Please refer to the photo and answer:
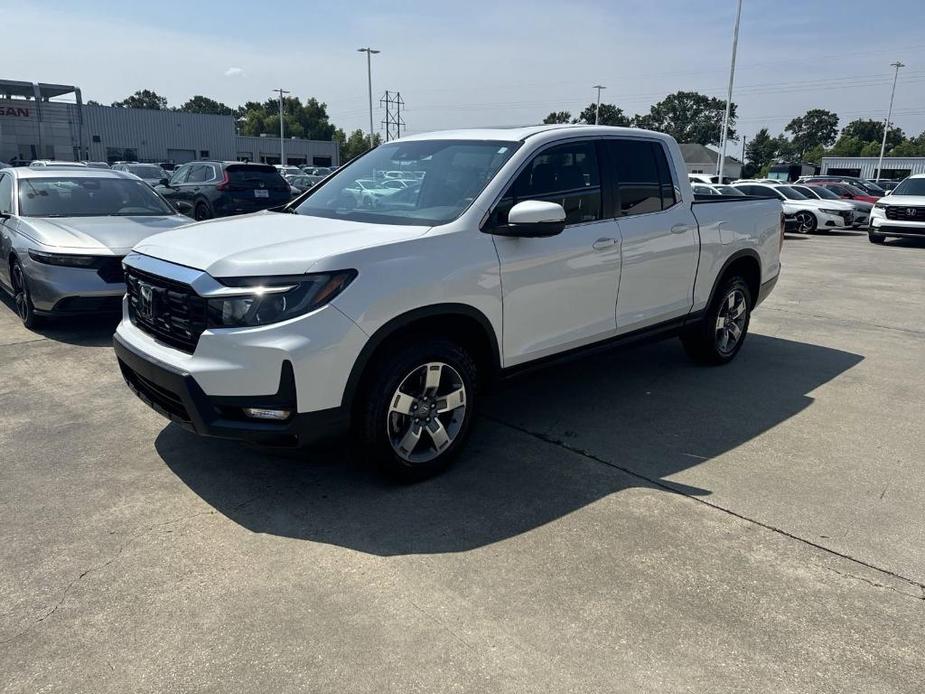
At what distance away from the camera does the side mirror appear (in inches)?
147

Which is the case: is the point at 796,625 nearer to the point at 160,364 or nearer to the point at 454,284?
the point at 454,284

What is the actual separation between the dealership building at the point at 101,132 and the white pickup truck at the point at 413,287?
1687 inches

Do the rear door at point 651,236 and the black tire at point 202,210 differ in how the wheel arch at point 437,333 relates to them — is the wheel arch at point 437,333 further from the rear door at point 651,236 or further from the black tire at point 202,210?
the black tire at point 202,210

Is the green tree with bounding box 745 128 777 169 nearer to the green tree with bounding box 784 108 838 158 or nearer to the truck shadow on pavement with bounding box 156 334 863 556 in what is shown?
the green tree with bounding box 784 108 838 158

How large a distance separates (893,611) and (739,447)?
1.69 m

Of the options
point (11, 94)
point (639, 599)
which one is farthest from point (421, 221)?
point (11, 94)

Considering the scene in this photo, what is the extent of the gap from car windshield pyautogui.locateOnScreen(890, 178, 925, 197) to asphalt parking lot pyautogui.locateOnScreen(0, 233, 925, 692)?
15.6 m

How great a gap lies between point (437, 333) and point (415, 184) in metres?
1.07

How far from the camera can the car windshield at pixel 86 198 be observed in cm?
730

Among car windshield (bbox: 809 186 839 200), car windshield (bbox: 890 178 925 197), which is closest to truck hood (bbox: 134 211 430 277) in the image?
car windshield (bbox: 890 178 925 197)

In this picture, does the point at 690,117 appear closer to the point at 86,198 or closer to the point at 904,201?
the point at 904,201

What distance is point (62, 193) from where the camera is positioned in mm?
7500

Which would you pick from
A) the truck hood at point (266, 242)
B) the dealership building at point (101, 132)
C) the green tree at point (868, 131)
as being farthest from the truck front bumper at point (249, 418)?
the green tree at point (868, 131)

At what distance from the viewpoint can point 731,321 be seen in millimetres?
6199
